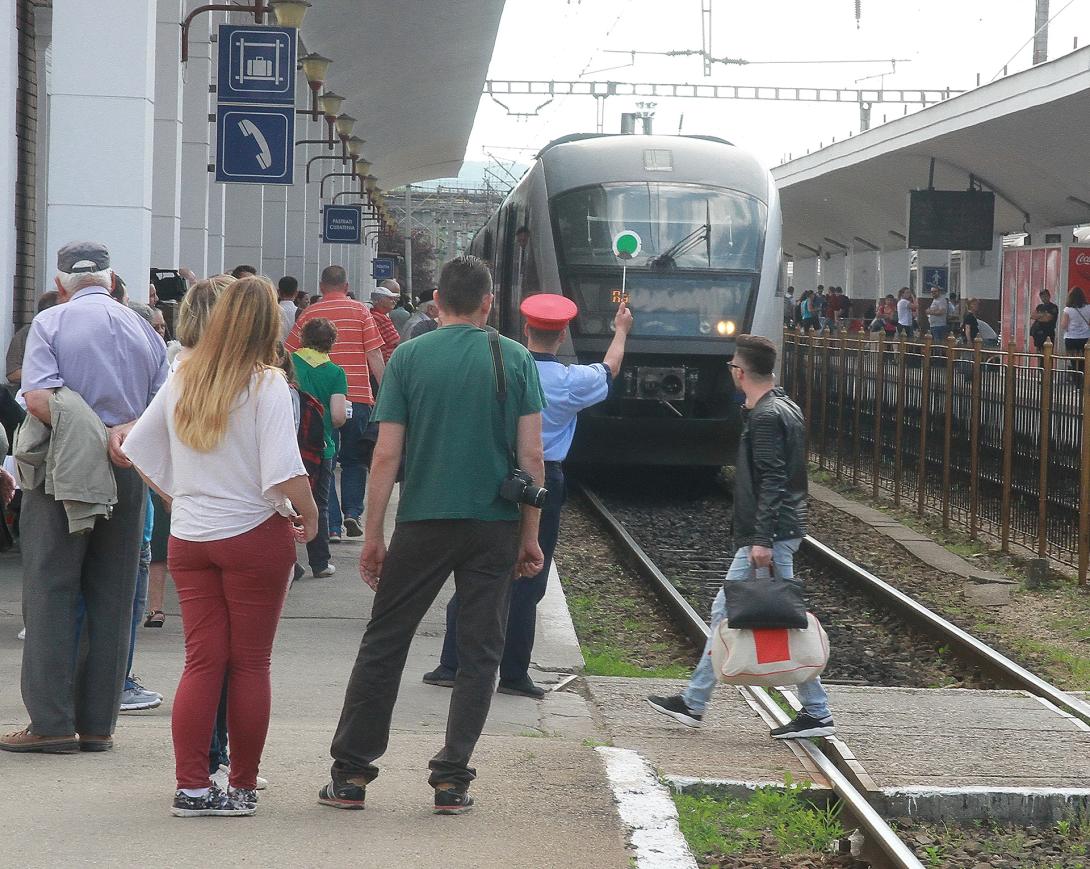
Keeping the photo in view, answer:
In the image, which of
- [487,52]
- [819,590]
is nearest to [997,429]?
[819,590]

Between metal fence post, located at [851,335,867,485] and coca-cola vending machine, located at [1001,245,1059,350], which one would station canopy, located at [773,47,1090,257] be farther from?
metal fence post, located at [851,335,867,485]

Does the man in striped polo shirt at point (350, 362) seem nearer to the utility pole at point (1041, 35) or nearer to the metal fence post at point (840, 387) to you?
the metal fence post at point (840, 387)

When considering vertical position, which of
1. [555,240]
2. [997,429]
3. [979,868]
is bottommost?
[979,868]

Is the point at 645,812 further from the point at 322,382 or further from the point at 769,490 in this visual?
the point at 322,382

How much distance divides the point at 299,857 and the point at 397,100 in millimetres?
35782

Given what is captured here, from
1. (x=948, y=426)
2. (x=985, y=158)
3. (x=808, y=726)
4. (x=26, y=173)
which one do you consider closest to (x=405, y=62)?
(x=985, y=158)

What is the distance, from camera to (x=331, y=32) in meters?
28.4

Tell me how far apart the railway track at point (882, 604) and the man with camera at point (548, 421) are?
114 cm

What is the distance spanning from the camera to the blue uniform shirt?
672 centimetres

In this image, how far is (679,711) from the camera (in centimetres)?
671

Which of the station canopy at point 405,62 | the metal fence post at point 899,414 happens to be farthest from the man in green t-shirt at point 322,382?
the station canopy at point 405,62

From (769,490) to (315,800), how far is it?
2320 millimetres

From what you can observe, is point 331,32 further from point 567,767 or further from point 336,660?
point 567,767

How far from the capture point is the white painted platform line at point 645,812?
4.66 m
